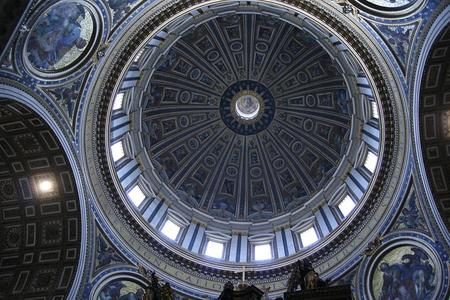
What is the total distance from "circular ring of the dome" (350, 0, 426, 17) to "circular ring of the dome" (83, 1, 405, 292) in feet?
4.08

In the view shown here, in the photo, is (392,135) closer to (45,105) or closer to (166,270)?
(166,270)

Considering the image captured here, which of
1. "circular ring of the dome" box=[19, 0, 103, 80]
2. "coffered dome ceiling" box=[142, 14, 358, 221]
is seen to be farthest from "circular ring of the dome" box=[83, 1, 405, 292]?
"coffered dome ceiling" box=[142, 14, 358, 221]

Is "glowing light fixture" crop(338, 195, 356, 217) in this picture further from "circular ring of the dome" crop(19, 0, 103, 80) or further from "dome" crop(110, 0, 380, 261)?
"circular ring of the dome" crop(19, 0, 103, 80)

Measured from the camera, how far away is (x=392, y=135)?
830 inches

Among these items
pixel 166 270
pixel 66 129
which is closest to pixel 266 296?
pixel 166 270

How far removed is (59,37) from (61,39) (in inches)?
5.3

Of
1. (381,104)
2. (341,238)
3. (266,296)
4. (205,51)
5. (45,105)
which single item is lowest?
(266,296)

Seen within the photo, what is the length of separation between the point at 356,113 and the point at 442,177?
26.2 ft

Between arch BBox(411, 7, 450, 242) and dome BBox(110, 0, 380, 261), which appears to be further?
dome BBox(110, 0, 380, 261)

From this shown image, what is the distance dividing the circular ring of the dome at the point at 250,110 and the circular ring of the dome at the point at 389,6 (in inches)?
575

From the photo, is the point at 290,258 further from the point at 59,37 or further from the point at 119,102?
the point at 59,37

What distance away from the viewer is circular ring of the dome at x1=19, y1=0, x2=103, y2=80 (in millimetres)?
17406

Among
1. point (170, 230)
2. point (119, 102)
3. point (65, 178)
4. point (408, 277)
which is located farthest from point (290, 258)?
point (119, 102)

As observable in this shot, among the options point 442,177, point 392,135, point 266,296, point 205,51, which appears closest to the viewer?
point 442,177
